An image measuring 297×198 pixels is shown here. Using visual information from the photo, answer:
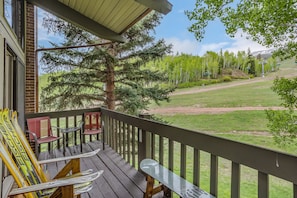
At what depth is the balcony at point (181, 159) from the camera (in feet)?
4.64

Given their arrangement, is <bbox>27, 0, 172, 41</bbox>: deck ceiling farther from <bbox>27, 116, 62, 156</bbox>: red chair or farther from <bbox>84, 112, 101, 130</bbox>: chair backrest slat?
<bbox>27, 116, 62, 156</bbox>: red chair

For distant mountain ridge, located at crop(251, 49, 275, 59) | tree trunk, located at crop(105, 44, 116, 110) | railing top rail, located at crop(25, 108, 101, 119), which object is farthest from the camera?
tree trunk, located at crop(105, 44, 116, 110)

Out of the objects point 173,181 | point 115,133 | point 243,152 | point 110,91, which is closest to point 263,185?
point 243,152

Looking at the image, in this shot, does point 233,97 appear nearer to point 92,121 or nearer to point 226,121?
point 226,121

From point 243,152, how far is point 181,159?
0.90 metres

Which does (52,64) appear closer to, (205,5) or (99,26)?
(99,26)

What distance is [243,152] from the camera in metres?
1.56

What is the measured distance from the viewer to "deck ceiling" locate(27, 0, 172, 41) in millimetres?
3988

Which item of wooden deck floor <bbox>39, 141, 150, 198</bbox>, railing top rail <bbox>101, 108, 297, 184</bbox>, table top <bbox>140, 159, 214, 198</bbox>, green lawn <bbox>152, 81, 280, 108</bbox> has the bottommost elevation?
wooden deck floor <bbox>39, 141, 150, 198</bbox>

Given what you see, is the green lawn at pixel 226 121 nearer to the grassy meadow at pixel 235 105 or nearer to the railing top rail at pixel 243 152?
the grassy meadow at pixel 235 105

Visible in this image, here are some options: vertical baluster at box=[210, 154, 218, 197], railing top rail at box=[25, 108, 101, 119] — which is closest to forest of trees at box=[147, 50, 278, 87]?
railing top rail at box=[25, 108, 101, 119]

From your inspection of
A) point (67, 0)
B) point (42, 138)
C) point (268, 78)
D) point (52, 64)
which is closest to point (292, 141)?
point (268, 78)

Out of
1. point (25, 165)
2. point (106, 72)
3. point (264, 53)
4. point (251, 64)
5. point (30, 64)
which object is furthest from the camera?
point (106, 72)

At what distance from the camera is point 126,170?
11.2ft
